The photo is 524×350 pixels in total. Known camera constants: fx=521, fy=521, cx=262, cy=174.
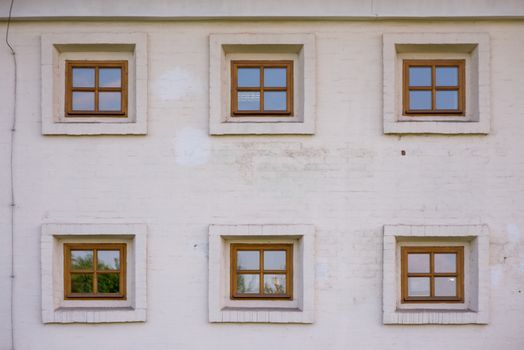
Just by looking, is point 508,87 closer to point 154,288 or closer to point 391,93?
point 391,93

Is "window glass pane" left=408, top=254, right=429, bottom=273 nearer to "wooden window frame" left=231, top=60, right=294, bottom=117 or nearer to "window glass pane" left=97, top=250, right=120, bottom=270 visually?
"wooden window frame" left=231, top=60, right=294, bottom=117

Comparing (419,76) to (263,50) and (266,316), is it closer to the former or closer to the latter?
(263,50)

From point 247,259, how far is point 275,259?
375 millimetres

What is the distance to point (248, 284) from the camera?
6984 mm

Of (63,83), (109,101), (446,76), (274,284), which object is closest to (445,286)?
(274,284)

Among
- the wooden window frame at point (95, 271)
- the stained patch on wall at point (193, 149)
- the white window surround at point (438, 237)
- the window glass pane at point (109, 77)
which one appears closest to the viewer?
the white window surround at point (438, 237)

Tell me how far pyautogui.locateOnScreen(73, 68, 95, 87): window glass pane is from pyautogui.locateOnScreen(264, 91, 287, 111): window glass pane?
2372 millimetres

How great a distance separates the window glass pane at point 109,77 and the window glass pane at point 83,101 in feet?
0.76

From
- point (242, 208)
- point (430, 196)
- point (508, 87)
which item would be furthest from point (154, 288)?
point (508, 87)

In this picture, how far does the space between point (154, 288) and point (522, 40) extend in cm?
582

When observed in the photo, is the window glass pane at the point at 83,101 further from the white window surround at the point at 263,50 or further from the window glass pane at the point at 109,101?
the white window surround at the point at 263,50

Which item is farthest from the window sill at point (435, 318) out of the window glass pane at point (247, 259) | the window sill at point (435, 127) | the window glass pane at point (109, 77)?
the window glass pane at point (109, 77)

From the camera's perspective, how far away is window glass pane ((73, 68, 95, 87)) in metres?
7.06

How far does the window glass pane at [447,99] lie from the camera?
23.0 feet
